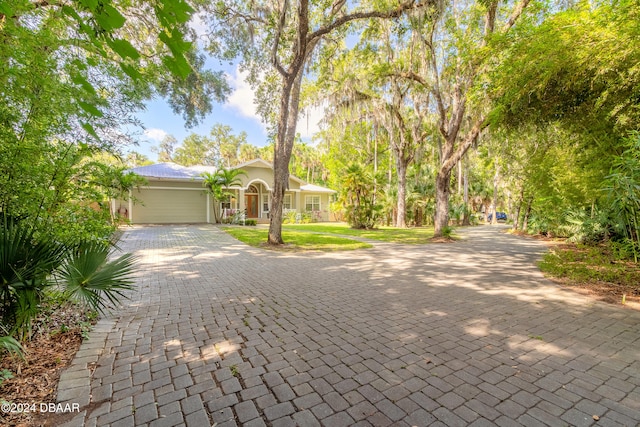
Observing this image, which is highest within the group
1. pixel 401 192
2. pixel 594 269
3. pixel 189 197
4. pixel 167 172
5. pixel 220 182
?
pixel 167 172

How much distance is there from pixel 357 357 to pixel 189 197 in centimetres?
2012

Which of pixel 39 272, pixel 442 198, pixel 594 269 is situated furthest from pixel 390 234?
pixel 39 272

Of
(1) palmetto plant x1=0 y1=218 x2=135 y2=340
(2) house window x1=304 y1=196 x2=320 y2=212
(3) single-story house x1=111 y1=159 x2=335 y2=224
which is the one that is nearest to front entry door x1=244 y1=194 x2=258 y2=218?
(3) single-story house x1=111 y1=159 x2=335 y2=224

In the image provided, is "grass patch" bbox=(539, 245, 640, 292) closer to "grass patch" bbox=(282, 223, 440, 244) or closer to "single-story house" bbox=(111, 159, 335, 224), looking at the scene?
"grass patch" bbox=(282, 223, 440, 244)

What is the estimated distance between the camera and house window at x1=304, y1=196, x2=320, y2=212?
2612cm

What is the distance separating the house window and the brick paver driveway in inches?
810

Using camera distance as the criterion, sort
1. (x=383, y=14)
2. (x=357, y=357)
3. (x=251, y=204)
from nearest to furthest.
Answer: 1. (x=357, y=357)
2. (x=383, y=14)
3. (x=251, y=204)

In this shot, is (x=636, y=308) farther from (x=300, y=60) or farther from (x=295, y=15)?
(x=295, y=15)

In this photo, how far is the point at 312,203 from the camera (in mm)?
26500

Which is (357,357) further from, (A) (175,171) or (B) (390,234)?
(A) (175,171)

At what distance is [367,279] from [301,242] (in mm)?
5639

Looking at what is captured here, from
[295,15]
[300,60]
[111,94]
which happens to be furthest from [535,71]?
[111,94]

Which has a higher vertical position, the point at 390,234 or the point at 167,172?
the point at 167,172

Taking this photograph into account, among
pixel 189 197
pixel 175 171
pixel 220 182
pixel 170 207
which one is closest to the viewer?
pixel 220 182
